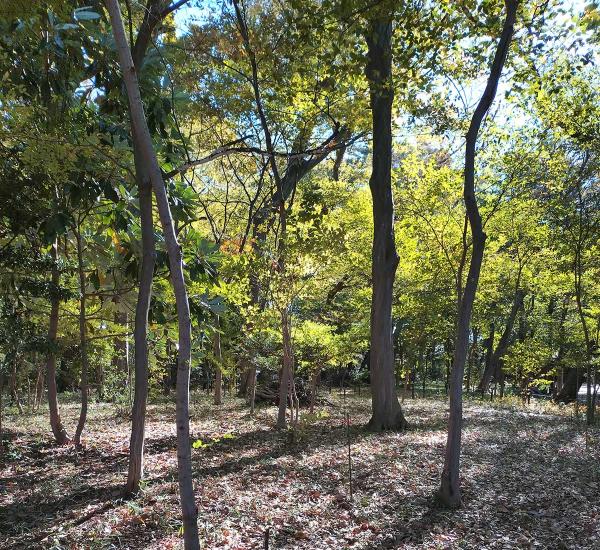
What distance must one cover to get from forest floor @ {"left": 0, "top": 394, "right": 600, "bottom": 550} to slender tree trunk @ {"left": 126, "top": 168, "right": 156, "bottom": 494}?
501 mm

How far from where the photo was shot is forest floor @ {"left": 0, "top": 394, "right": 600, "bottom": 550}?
411 cm

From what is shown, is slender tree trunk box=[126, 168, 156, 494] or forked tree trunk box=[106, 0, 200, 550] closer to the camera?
forked tree trunk box=[106, 0, 200, 550]

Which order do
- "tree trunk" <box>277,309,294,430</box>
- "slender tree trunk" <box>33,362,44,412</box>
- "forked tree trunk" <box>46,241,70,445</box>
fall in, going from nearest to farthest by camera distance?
"forked tree trunk" <box>46,241,70,445</box> < "tree trunk" <box>277,309,294,430</box> < "slender tree trunk" <box>33,362,44,412</box>

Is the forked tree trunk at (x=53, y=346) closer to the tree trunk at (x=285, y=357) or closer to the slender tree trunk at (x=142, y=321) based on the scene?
the slender tree trunk at (x=142, y=321)

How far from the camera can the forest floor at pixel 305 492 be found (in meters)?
4.11

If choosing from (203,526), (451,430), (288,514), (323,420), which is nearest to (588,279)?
(323,420)

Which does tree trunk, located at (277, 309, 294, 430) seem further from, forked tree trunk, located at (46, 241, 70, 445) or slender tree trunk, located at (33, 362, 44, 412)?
slender tree trunk, located at (33, 362, 44, 412)

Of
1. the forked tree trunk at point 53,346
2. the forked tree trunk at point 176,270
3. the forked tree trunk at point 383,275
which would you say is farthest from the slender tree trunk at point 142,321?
the forked tree trunk at point 383,275

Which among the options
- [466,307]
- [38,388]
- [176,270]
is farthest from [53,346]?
[38,388]

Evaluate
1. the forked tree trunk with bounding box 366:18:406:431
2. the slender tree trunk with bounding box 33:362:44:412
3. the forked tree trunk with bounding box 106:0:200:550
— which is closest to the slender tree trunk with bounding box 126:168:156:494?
the forked tree trunk with bounding box 106:0:200:550

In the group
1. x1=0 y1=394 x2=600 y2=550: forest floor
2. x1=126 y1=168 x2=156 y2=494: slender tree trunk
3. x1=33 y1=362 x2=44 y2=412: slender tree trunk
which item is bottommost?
x1=0 y1=394 x2=600 y2=550: forest floor

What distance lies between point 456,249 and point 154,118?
914 cm

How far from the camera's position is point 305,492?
17.3ft

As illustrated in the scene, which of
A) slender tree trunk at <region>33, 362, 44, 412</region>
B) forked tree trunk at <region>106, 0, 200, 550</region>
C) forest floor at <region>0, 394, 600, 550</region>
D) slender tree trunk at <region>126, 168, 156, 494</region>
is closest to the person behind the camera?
forked tree trunk at <region>106, 0, 200, 550</region>
